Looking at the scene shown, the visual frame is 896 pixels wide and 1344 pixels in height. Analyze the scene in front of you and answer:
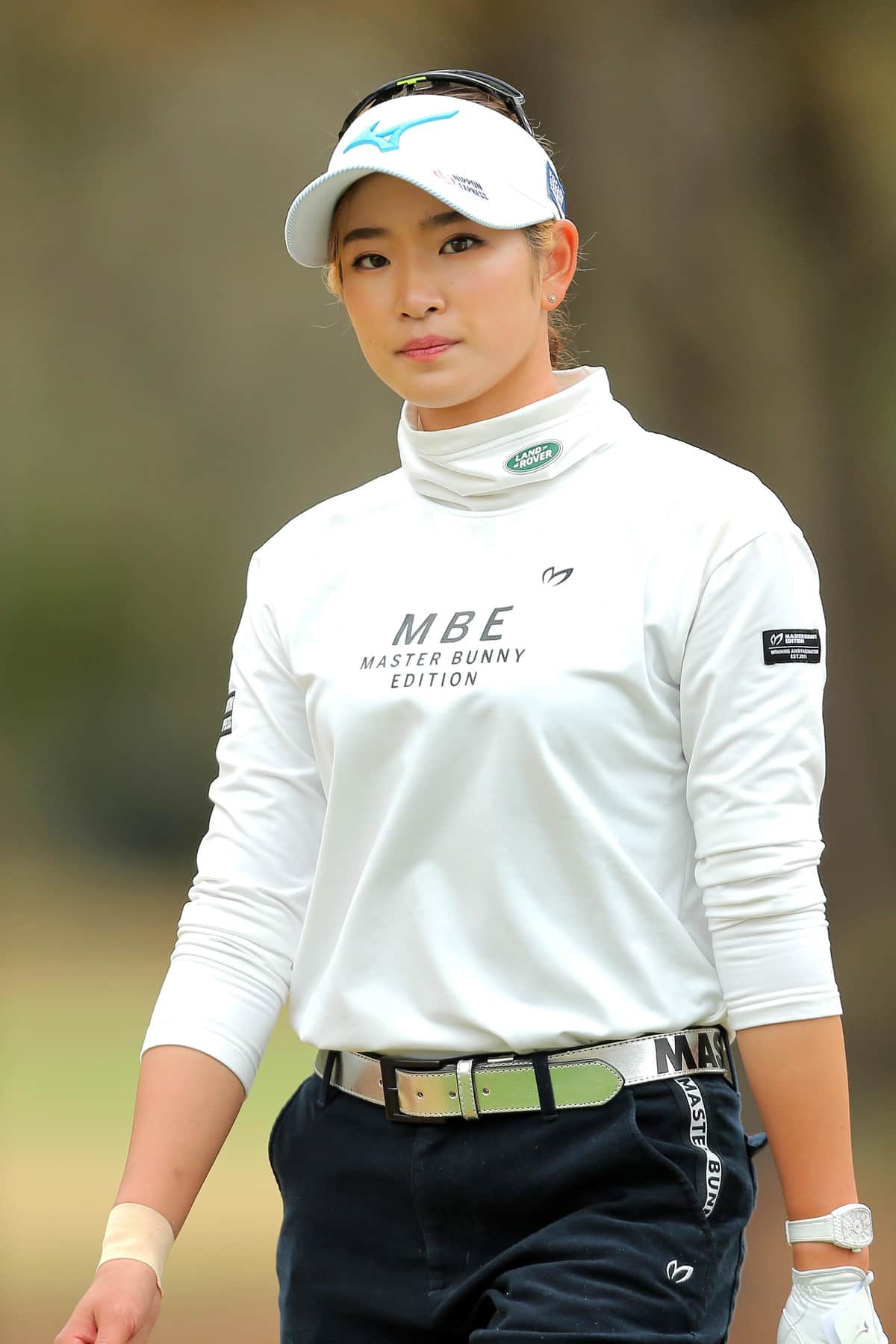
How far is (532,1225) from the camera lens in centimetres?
140

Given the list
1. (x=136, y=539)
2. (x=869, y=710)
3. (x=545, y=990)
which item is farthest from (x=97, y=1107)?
(x=545, y=990)

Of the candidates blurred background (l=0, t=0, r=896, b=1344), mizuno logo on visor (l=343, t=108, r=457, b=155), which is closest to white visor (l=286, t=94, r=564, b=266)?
mizuno logo on visor (l=343, t=108, r=457, b=155)

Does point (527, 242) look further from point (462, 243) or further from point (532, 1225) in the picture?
point (532, 1225)

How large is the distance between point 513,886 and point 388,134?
0.68 metres

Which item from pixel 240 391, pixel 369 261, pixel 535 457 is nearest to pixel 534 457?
pixel 535 457

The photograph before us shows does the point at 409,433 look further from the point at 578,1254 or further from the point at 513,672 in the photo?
the point at 578,1254

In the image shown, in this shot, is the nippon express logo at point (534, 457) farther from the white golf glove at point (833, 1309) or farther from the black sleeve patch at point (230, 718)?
the white golf glove at point (833, 1309)

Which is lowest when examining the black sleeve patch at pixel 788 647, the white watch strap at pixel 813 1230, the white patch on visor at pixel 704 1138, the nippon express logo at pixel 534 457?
the white watch strap at pixel 813 1230

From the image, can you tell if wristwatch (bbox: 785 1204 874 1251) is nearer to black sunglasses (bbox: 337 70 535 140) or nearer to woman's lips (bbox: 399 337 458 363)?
woman's lips (bbox: 399 337 458 363)

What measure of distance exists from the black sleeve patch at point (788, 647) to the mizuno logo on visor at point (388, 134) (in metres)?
0.55

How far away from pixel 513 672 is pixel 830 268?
7.08ft

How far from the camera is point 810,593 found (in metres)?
1.46

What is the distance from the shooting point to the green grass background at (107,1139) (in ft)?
10.2

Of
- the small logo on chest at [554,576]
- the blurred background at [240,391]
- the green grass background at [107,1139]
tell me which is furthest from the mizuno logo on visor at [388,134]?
the green grass background at [107,1139]
